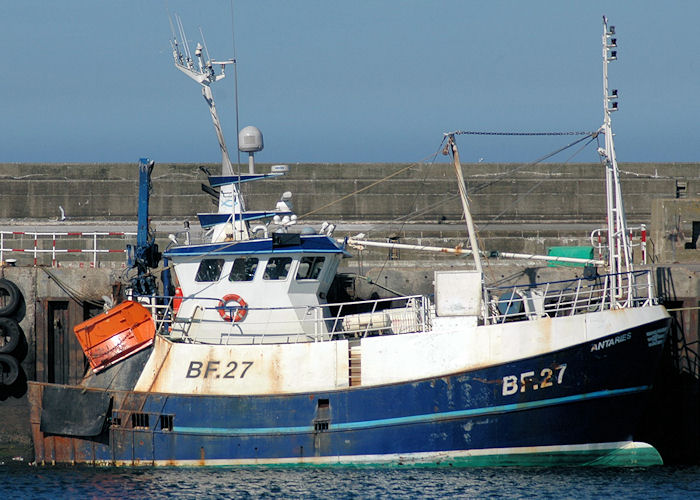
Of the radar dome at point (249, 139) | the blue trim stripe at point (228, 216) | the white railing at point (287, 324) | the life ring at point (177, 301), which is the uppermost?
the radar dome at point (249, 139)

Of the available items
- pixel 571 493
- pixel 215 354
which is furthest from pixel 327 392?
pixel 571 493

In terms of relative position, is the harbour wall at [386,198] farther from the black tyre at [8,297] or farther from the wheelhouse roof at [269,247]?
the wheelhouse roof at [269,247]

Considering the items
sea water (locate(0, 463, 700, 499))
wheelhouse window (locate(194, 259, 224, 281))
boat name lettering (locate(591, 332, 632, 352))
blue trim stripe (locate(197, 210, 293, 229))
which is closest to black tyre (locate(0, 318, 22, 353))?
sea water (locate(0, 463, 700, 499))

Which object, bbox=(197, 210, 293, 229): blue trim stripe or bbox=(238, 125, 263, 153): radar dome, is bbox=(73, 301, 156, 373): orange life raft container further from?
bbox=(238, 125, 263, 153): radar dome

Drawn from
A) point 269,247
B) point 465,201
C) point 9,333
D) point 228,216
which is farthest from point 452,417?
point 9,333

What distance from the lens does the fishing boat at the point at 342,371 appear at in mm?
17172

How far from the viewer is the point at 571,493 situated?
53.1 feet

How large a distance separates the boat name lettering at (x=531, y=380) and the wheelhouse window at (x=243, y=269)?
185 inches

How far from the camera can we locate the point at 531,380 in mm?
17094

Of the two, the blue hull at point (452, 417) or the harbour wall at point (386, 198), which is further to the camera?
the harbour wall at point (386, 198)

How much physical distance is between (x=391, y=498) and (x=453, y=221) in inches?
444

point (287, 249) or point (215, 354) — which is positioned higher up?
point (287, 249)

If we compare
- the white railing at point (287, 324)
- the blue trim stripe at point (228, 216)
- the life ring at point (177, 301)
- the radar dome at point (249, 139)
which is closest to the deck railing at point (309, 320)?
the white railing at point (287, 324)

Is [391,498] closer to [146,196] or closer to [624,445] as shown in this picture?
[624,445]
